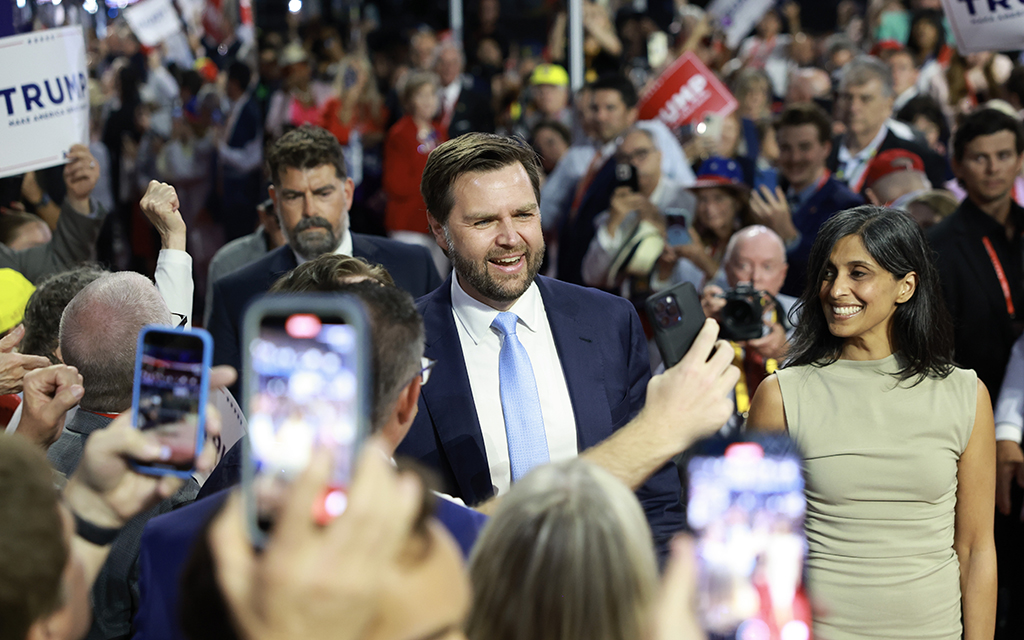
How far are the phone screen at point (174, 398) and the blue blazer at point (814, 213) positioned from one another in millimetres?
3421

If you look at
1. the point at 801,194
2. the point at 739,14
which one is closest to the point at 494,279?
the point at 801,194

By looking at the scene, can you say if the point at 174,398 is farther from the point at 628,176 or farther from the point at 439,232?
the point at 628,176

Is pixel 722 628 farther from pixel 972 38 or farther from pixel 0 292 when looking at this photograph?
pixel 972 38

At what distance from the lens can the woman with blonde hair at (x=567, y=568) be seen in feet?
4.05

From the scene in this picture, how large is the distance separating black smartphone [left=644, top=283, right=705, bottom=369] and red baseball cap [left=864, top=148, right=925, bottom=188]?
10.6ft

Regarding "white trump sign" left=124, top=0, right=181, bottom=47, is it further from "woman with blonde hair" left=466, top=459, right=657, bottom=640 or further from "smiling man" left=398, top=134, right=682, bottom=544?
"woman with blonde hair" left=466, top=459, right=657, bottom=640

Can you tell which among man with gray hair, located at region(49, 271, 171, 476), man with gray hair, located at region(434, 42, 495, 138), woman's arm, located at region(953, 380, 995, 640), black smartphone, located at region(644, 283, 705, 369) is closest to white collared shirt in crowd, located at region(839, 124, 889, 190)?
man with gray hair, located at region(434, 42, 495, 138)

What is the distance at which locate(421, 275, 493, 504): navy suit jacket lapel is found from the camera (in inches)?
98.9

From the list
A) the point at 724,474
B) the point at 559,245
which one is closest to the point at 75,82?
the point at 559,245

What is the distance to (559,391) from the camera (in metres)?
2.67

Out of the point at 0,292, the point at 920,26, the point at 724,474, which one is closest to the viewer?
the point at 724,474

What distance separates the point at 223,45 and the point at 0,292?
1029 cm

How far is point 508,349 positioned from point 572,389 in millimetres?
202

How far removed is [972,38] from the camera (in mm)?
4547
